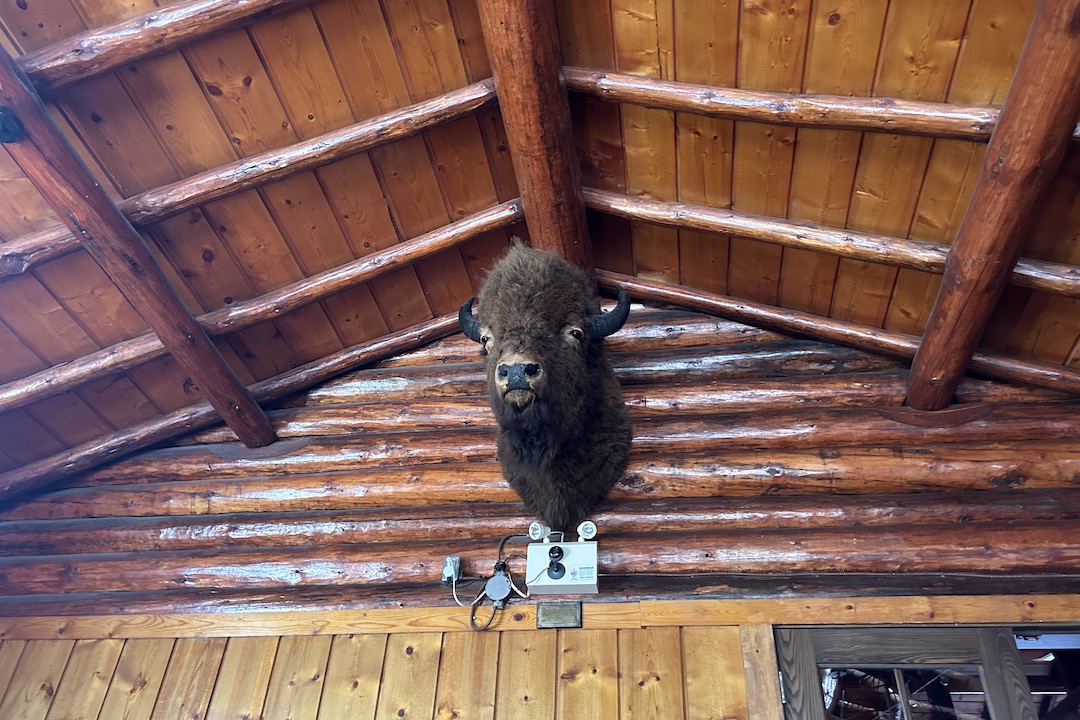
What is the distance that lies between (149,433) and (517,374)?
8.66 ft

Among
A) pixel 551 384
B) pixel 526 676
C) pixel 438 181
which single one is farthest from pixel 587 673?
pixel 438 181

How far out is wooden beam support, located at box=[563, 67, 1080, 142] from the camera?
2516 mm

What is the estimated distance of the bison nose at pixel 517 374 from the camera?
254cm

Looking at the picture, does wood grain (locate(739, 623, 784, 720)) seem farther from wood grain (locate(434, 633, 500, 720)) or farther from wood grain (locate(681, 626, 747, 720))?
→ wood grain (locate(434, 633, 500, 720))

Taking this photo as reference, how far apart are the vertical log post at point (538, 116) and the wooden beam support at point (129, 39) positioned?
0.94m

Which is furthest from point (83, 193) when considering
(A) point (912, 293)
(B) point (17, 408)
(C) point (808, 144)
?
(A) point (912, 293)

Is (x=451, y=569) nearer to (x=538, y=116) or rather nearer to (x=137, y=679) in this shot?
(x=137, y=679)

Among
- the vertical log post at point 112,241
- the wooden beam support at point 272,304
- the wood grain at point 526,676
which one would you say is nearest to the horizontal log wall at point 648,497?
the wood grain at point 526,676

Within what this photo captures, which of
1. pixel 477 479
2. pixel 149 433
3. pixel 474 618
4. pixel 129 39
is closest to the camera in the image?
pixel 129 39

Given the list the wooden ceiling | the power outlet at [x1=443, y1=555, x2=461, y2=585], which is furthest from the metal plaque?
the wooden ceiling

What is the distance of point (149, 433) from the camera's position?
392 centimetres

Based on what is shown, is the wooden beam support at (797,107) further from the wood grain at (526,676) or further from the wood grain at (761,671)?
the wood grain at (526,676)

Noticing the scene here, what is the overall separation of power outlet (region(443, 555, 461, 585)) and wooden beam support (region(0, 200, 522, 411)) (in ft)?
5.25

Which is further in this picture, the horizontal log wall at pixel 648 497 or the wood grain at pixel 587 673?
the horizontal log wall at pixel 648 497
